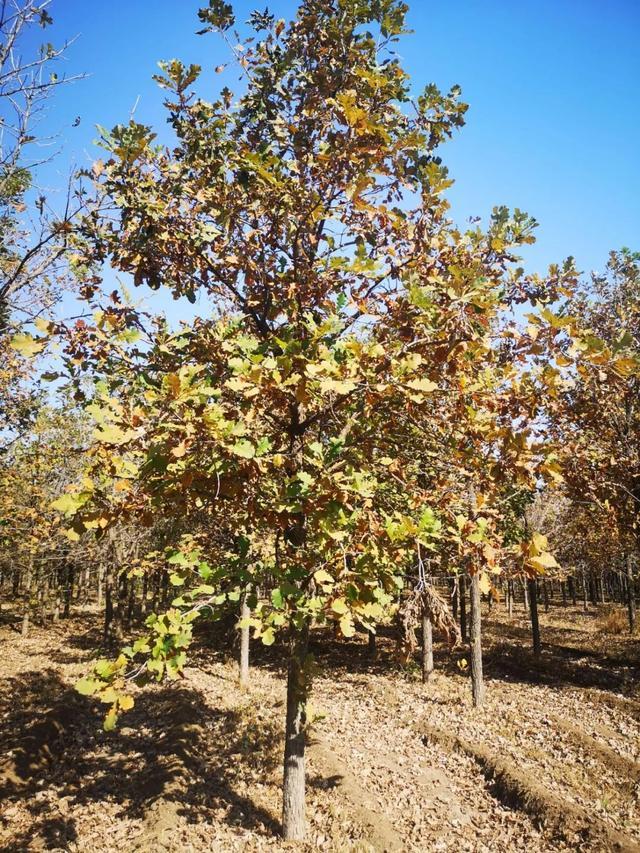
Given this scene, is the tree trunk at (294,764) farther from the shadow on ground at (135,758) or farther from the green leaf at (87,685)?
the green leaf at (87,685)

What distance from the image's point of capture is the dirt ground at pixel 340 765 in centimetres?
756

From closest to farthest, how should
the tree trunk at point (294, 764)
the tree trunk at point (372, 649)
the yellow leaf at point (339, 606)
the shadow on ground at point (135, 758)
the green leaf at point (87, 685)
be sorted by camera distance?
the green leaf at point (87, 685)
the yellow leaf at point (339, 606)
the tree trunk at point (294, 764)
the shadow on ground at point (135, 758)
the tree trunk at point (372, 649)

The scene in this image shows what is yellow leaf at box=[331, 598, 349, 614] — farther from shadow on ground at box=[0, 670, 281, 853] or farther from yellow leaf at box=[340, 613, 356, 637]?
shadow on ground at box=[0, 670, 281, 853]

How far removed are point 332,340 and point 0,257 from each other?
6.97m

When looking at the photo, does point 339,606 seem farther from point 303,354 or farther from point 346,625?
point 303,354

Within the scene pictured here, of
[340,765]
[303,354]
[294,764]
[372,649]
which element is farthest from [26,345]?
[372,649]

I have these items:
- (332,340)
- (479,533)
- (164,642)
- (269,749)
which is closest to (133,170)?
(332,340)

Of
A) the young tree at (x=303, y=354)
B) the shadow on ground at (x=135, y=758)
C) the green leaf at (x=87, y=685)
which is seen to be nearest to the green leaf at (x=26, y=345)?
the young tree at (x=303, y=354)

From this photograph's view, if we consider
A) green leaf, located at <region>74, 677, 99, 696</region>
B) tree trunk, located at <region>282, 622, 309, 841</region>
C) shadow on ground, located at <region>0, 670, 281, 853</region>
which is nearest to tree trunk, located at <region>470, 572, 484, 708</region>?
shadow on ground, located at <region>0, 670, 281, 853</region>

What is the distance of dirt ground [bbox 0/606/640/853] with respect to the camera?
7.56 m

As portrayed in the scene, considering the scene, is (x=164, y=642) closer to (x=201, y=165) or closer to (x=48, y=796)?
(x=201, y=165)

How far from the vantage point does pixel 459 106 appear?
17.0 ft

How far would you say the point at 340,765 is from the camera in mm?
10000

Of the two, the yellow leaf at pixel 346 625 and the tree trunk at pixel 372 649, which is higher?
the yellow leaf at pixel 346 625
